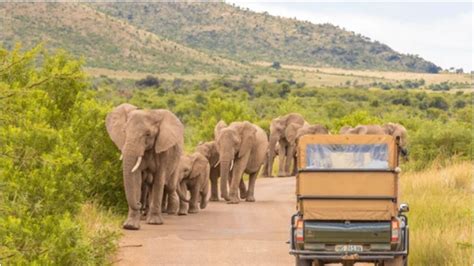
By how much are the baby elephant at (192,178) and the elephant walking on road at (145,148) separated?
1.62 metres

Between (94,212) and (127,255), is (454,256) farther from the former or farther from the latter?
(94,212)

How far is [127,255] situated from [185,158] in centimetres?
621

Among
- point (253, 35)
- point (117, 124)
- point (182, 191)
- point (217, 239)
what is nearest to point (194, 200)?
point (182, 191)

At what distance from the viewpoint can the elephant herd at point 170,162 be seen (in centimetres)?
1666

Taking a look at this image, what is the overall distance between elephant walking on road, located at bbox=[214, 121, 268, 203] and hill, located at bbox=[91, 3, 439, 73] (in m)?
103

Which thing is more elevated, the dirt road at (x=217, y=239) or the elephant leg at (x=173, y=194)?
the elephant leg at (x=173, y=194)

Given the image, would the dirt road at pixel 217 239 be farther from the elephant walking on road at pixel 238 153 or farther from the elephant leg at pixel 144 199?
the elephant walking on road at pixel 238 153

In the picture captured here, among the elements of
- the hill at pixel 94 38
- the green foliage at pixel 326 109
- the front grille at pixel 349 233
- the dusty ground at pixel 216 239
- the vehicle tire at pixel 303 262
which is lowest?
the dusty ground at pixel 216 239

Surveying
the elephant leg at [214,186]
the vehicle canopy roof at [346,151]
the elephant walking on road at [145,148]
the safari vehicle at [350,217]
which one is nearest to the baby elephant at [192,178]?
the elephant walking on road at [145,148]

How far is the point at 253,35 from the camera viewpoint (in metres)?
140

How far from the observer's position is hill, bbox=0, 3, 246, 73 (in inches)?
3445

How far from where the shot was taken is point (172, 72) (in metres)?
107

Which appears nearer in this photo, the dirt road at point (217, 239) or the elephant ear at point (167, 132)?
the dirt road at point (217, 239)

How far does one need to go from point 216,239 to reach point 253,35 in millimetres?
125043
